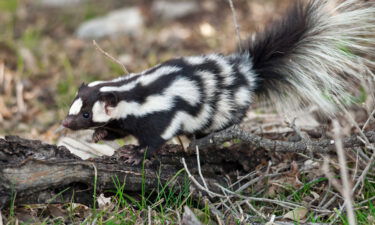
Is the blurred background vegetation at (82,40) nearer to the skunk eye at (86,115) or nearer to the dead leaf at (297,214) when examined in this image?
the skunk eye at (86,115)

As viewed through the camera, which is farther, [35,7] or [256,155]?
[35,7]

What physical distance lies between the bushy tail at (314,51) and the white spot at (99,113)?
1.16m

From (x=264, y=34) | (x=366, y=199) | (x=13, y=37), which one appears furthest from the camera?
(x=13, y=37)

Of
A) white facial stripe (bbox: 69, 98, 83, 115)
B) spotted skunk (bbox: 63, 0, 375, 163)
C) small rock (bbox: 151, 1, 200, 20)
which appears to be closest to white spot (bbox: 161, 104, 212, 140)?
spotted skunk (bbox: 63, 0, 375, 163)

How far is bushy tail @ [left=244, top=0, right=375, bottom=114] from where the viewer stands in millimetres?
3840

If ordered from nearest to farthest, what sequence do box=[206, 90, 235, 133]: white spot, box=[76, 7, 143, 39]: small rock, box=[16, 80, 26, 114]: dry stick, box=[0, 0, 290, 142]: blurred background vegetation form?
box=[206, 90, 235, 133]: white spot
box=[16, 80, 26, 114]: dry stick
box=[0, 0, 290, 142]: blurred background vegetation
box=[76, 7, 143, 39]: small rock

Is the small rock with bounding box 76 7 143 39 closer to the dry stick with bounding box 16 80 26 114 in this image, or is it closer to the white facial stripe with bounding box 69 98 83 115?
the dry stick with bounding box 16 80 26 114

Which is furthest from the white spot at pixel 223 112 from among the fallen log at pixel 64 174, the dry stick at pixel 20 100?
the dry stick at pixel 20 100

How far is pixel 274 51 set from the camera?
399 cm

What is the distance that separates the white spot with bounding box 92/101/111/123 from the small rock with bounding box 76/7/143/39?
4842mm

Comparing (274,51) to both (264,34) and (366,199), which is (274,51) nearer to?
(264,34)

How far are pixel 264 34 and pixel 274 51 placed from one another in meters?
0.17

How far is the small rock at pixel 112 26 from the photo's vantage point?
27.7ft

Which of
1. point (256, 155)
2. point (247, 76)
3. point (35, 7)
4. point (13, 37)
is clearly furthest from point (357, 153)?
point (35, 7)
